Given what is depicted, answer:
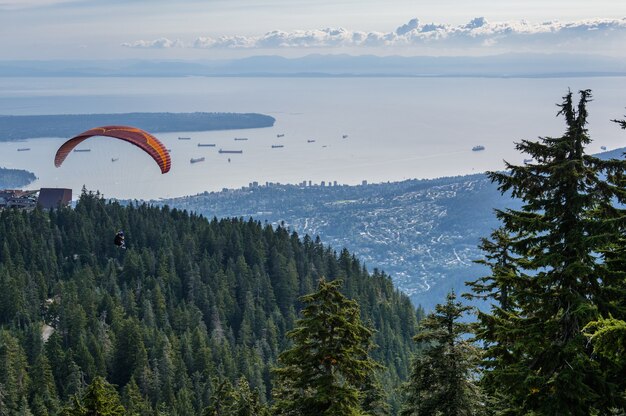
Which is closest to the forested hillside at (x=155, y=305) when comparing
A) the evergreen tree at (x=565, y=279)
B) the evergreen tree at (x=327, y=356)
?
the evergreen tree at (x=327, y=356)

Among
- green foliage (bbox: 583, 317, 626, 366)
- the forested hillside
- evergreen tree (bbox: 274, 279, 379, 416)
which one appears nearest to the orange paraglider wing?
the forested hillside

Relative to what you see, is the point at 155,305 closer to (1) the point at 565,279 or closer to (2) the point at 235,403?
(2) the point at 235,403

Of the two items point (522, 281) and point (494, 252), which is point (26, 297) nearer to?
point (494, 252)

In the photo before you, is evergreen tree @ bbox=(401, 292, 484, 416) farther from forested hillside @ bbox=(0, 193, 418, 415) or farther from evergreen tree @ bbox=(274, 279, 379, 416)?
forested hillside @ bbox=(0, 193, 418, 415)

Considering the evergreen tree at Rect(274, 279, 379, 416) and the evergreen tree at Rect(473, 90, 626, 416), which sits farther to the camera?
the evergreen tree at Rect(274, 279, 379, 416)

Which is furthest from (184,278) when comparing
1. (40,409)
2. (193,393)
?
(40,409)

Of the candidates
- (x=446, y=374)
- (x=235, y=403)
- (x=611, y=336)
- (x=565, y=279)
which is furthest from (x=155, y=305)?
(x=611, y=336)

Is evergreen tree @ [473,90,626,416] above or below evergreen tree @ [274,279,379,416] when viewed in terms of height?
above
